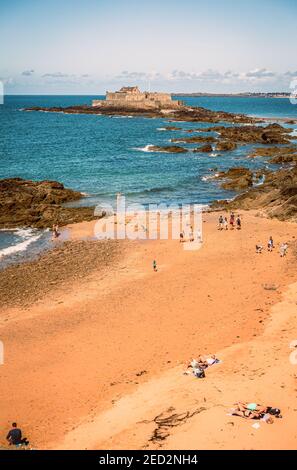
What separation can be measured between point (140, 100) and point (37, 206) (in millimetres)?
105944

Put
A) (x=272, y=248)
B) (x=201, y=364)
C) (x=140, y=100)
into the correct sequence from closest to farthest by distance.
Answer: (x=201, y=364) < (x=272, y=248) < (x=140, y=100)

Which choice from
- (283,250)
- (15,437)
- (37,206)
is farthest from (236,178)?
(15,437)

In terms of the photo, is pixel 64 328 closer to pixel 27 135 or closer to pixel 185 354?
pixel 185 354

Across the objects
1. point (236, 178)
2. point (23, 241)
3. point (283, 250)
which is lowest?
point (23, 241)

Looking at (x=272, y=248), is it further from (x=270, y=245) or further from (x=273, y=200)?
(x=273, y=200)

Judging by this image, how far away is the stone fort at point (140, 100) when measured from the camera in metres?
130

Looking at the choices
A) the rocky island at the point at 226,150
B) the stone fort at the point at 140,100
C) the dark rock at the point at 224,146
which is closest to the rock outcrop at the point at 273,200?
the rocky island at the point at 226,150

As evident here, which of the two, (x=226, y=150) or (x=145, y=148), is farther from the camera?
(x=145, y=148)

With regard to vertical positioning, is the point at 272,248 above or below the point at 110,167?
below

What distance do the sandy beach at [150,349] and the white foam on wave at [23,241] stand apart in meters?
2.48

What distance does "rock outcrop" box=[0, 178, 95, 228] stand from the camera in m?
30.6

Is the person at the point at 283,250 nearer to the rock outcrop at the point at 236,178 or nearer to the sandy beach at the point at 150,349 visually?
the sandy beach at the point at 150,349

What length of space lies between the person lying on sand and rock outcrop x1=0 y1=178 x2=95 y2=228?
2130cm

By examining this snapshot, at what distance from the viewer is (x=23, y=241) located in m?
27.2
